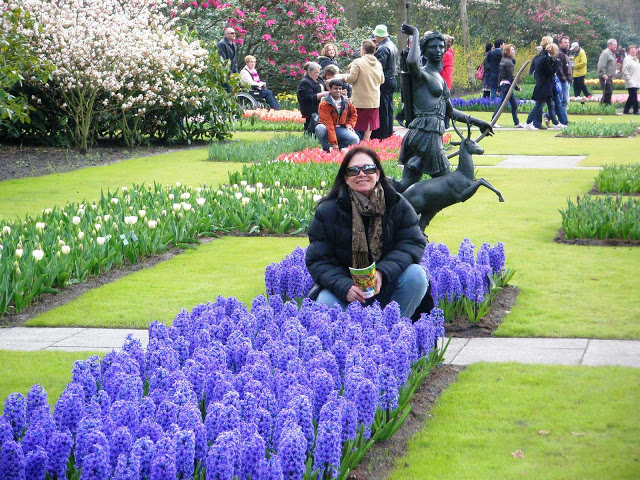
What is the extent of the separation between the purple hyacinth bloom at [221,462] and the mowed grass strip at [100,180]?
7788 millimetres

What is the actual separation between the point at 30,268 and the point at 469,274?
10.7 feet

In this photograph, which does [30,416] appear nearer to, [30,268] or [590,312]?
[30,268]

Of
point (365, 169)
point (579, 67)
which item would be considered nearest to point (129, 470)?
point (365, 169)

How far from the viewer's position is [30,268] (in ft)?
22.8

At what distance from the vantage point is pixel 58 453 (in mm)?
3574

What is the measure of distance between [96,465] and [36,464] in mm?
332

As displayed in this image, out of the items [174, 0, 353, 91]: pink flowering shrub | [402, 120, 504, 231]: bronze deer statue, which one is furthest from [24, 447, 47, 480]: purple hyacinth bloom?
[174, 0, 353, 91]: pink flowering shrub

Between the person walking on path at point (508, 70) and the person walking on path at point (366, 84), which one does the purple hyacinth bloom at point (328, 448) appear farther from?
the person walking on path at point (508, 70)

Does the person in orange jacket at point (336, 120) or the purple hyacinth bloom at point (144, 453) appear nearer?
the purple hyacinth bloom at point (144, 453)

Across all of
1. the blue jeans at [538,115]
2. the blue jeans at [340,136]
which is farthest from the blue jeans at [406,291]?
the blue jeans at [538,115]

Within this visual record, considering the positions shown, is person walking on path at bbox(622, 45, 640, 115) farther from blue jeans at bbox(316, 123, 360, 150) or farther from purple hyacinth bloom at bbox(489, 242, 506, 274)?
purple hyacinth bloom at bbox(489, 242, 506, 274)

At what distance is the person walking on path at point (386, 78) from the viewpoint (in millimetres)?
18281

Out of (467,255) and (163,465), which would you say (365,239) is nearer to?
(467,255)

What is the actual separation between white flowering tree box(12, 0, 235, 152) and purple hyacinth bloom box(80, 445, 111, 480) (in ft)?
Result: 39.1
